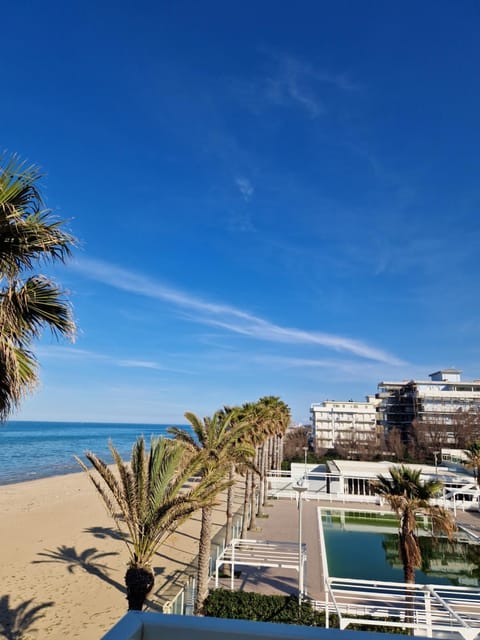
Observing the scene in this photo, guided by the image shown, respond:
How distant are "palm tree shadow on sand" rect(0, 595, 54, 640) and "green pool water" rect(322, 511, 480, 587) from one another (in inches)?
470

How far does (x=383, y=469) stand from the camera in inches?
1519

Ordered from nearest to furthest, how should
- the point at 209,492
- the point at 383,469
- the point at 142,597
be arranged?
1. the point at 142,597
2. the point at 209,492
3. the point at 383,469

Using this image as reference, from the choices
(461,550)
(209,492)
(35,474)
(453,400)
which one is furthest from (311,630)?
(453,400)

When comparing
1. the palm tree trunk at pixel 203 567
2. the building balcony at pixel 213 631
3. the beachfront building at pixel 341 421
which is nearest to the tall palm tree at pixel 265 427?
the palm tree trunk at pixel 203 567

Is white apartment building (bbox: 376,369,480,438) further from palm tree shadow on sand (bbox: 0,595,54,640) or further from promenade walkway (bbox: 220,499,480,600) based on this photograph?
palm tree shadow on sand (bbox: 0,595,54,640)

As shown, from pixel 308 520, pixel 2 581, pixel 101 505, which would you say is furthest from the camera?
pixel 101 505

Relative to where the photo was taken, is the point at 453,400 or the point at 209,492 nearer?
the point at 209,492

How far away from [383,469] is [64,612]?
106 ft

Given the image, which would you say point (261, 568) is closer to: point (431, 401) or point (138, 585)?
point (138, 585)

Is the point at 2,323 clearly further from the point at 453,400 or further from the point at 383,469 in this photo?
the point at 453,400

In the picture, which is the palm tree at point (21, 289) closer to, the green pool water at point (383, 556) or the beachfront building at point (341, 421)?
the green pool water at point (383, 556)

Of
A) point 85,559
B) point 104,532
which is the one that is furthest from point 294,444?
point 85,559

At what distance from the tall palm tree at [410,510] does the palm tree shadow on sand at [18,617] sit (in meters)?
10.9

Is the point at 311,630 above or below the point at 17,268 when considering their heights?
below
